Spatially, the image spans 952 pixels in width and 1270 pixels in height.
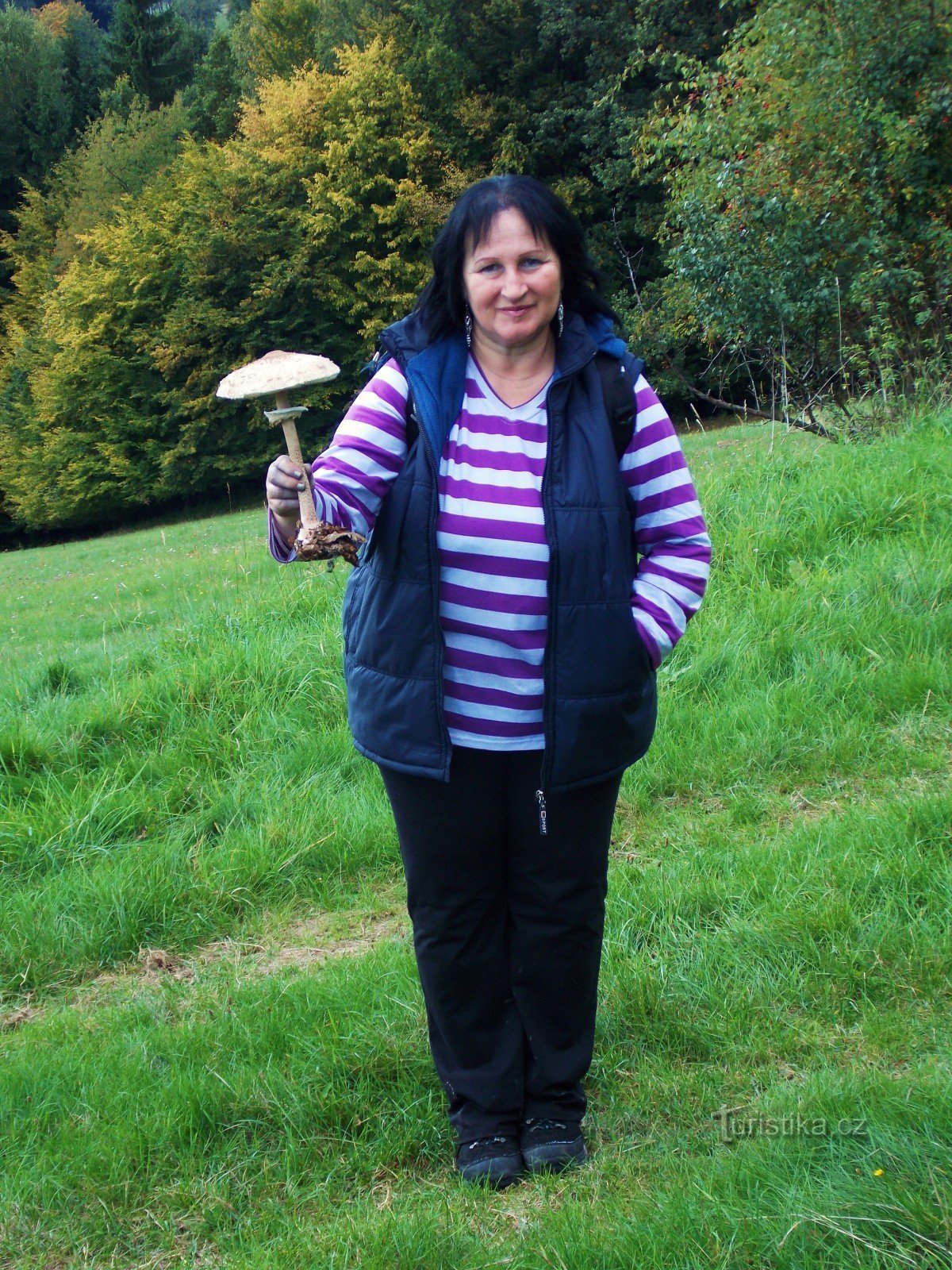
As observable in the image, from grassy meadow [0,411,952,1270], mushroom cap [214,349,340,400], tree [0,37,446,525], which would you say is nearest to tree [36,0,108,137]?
tree [0,37,446,525]

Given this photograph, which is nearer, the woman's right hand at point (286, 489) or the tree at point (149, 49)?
the woman's right hand at point (286, 489)

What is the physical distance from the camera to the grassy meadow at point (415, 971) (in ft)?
6.99

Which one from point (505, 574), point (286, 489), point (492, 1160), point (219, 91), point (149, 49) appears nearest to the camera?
point (286, 489)

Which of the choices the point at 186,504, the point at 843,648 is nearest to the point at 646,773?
the point at 843,648

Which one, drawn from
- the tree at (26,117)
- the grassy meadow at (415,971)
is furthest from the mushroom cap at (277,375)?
the tree at (26,117)

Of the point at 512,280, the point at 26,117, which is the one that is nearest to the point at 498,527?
the point at 512,280

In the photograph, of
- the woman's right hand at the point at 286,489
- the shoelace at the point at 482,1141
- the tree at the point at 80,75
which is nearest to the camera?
the woman's right hand at the point at 286,489

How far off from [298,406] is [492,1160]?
163cm

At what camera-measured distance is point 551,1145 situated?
7.97 ft

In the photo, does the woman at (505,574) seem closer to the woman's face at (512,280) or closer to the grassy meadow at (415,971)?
the woman's face at (512,280)

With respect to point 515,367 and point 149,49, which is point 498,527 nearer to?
point 515,367

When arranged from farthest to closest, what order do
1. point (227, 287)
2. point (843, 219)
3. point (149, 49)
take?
point (149, 49) → point (227, 287) → point (843, 219)

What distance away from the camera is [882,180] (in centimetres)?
1012

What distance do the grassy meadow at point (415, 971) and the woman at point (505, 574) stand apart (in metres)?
0.35
